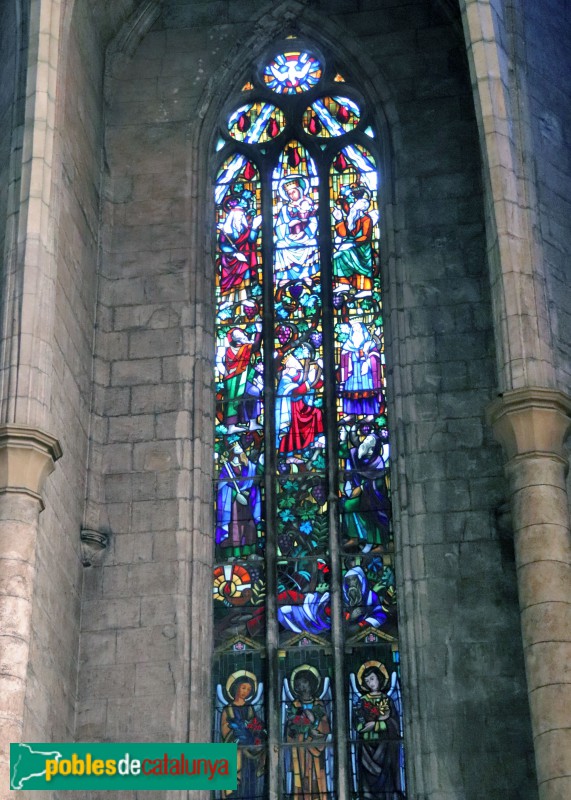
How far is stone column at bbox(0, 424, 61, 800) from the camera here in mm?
11406

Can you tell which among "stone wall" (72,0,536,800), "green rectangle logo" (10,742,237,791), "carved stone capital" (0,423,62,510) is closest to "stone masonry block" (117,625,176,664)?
"stone wall" (72,0,536,800)

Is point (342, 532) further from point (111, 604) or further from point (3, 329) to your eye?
point (3, 329)

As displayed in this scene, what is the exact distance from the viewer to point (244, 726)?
13375 millimetres

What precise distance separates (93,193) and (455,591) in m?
4.92

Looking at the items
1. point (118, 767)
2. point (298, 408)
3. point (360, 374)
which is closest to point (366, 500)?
point (298, 408)

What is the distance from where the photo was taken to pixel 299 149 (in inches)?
626

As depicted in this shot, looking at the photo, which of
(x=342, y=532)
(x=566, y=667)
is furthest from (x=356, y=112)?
(x=566, y=667)

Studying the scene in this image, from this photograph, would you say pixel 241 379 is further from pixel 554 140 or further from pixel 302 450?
pixel 554 140

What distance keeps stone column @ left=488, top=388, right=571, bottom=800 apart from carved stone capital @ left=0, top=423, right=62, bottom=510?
11.0 feet

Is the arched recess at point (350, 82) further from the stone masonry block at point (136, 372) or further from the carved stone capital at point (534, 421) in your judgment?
the carved stone capital at point (534, 421)

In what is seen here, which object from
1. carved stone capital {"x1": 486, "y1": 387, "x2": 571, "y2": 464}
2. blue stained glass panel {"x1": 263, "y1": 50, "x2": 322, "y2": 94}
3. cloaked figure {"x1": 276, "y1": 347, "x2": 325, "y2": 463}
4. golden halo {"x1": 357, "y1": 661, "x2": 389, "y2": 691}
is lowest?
golden halo {"x1": 357, "y1": 661, "x2": 389, "y2": 691}

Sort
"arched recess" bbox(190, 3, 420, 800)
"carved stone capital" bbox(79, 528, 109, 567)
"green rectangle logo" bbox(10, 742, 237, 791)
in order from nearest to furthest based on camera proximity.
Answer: "green rectangle logo" bbox(10, 742, 237, 791) → "carved stone capital" bbox(79, 528, 109, 567) → "arched recess" bbox(190, 3, 420, 800)

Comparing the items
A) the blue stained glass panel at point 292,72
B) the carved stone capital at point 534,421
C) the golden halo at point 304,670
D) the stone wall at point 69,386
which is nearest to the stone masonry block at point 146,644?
the stone wall at point 69,386

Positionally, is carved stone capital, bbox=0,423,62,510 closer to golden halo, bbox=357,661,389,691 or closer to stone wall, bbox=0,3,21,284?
stone wall, bbox=0,3,21,284
